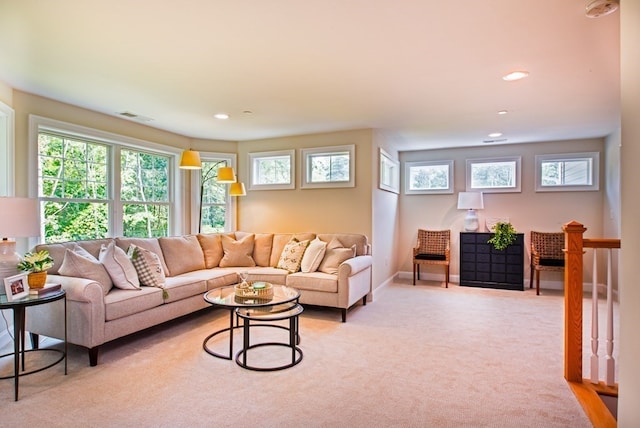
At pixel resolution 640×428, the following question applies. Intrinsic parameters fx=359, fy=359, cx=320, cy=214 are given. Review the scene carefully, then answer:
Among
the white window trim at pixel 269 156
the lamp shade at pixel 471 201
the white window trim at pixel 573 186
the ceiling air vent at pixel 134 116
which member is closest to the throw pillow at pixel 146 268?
the ceiling air vent at pixel 134 116

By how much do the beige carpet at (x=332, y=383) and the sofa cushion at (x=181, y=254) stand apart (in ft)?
2.36

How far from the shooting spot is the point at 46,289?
8.67ft

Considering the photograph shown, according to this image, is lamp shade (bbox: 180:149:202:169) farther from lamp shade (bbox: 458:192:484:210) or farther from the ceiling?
lamp shade (bbox: 458:192:484:210)

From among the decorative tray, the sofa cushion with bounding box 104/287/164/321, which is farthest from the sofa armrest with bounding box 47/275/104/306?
the decorative tray

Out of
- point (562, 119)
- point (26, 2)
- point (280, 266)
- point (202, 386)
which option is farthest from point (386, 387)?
point (562, 119)

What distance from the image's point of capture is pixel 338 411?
Result: 7.21 feet

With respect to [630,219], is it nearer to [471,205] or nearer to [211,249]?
[211,249]

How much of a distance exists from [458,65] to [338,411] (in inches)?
104

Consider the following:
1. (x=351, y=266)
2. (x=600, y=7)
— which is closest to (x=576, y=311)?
(x=600, y=7)

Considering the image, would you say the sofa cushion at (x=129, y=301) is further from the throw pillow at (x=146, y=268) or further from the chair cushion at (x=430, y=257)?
the chair cushion at (x=430, y=257)

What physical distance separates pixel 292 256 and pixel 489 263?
11.1 ft

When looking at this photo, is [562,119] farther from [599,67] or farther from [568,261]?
[568,261]

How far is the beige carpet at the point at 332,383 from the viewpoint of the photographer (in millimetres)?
2124

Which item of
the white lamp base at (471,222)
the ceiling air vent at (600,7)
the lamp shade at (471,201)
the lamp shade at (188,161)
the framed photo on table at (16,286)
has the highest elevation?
→ the ceiling air vent at (600,7)
